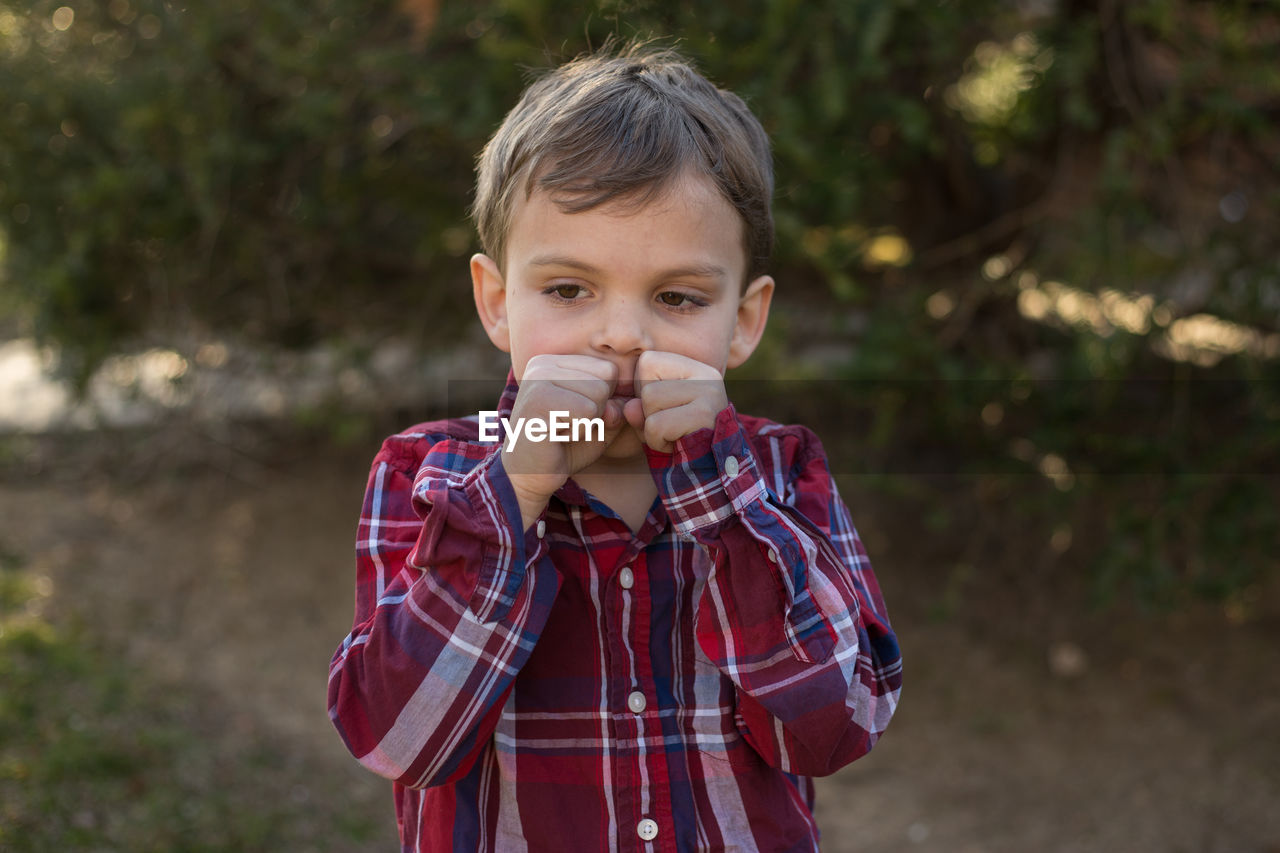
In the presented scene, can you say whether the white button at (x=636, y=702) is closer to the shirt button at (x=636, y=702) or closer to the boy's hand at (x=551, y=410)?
the shirt button at (x=636, y=702)

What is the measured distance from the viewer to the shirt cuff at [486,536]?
4.66 feet

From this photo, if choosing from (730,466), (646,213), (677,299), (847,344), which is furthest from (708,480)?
(847,344)

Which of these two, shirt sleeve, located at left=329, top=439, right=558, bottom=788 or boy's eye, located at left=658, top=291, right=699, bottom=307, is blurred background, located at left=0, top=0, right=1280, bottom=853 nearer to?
boy's eye, located at left=658, top=291, right=699, bottom=307

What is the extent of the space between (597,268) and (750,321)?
0.39 m

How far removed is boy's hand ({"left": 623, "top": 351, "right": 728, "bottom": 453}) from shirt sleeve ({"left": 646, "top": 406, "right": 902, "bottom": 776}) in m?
0.02

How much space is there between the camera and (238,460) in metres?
4.86

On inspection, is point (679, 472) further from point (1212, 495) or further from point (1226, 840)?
point (1226, 840)

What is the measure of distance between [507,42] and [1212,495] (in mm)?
2578

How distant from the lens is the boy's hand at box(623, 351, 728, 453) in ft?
4.86

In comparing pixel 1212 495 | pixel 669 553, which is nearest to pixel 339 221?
pixel 669 553

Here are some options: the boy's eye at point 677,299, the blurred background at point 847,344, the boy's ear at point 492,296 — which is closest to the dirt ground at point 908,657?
the blurred background at point 847,344

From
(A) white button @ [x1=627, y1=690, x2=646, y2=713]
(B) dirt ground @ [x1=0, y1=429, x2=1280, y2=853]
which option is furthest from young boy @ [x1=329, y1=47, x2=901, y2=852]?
(B) dirt ground @ [x1=0, y1=429, x2=1280, y2=853]

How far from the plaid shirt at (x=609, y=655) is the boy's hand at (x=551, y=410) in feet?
0.10

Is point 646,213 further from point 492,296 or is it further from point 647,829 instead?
point 647,829
